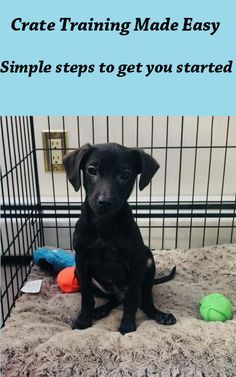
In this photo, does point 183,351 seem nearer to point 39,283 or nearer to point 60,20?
point 39,283

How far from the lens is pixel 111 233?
4.54 feet

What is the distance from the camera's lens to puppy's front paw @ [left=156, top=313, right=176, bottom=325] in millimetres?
1419

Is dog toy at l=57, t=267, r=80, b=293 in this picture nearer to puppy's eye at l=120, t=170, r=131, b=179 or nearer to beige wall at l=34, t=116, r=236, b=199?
puppy's eye at l=120, t=170, r=131, b=179

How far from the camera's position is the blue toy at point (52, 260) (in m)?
1.87

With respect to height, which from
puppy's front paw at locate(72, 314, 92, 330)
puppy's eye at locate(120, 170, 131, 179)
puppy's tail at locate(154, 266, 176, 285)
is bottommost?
puppy's tail at locate(154, 266, 176, 285)

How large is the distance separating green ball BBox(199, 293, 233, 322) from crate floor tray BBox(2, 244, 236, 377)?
4 cm

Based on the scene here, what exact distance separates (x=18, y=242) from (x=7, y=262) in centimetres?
13

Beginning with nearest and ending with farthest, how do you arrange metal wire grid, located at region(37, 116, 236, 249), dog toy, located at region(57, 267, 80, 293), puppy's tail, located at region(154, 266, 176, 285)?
dog toy, located at region(57, 267, 80, 293) < puppy's tail, located at region(154, 266, 176, 285) < metal wire grid, located at region(37, 116, 236, 249)

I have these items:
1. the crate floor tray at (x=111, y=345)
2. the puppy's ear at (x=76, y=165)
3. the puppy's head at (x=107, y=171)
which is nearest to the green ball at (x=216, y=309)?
the crate floor tray at (x=111, y=345)

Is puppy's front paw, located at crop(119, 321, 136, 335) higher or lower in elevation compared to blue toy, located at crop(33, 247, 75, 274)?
lower

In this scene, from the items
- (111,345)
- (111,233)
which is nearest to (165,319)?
(111,345)

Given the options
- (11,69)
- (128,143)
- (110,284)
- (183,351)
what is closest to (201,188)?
(128,143)

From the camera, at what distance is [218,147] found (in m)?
2.16

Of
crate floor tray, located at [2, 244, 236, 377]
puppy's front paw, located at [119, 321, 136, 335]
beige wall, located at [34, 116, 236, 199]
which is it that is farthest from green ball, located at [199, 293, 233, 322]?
beige wall, located at [34, 116, 236, 199]
